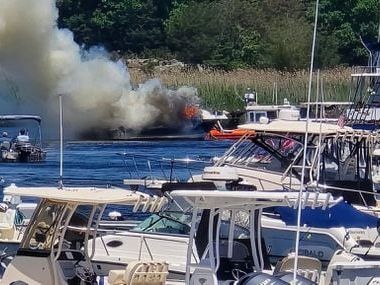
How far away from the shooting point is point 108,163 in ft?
163

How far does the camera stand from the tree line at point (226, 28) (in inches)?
3477

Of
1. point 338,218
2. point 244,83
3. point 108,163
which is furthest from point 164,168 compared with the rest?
point 244,83

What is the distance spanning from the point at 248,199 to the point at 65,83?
2018 inches

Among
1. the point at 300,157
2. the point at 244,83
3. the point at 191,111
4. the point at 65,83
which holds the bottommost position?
the point at 191,111

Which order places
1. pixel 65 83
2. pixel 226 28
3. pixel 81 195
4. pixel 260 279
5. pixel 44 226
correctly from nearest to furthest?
pixel 260 279 < pixel 81 195 < pixel 44 226 < pixel 65 83 < pixel 226 28

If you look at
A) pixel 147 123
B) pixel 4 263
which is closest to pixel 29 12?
pixel 147 123

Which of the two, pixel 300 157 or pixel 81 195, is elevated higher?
pixel 81 195

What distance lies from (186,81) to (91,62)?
28.9 feet

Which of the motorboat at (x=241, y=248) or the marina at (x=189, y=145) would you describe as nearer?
the motorboat at (x=241, y=248)

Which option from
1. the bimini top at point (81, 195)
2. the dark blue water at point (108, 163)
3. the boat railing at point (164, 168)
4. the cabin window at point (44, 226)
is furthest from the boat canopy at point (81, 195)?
the dark blue water at point (108, 163)

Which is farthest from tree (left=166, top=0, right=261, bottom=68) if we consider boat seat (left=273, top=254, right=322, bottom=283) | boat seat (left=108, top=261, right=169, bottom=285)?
boat seat (left=108, top=261, right=169, bottom=285)

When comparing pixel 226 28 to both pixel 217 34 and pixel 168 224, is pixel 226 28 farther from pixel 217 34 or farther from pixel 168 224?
pixel 168 224

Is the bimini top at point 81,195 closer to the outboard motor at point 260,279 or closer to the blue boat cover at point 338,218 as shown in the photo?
the outboard motor at point 260,279

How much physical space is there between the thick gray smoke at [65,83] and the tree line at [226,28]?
37.6ft
